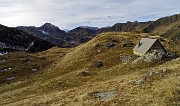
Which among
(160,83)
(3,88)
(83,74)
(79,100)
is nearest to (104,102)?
(79,100)

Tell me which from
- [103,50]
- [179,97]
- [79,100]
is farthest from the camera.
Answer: [103,50]

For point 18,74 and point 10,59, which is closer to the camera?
point 18,74

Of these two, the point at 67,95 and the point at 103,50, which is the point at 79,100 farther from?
the point at 103,50

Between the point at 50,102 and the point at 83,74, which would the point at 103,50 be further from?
the point at 50,102

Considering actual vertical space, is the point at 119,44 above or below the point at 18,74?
above

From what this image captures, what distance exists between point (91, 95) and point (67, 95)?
615 centimetres

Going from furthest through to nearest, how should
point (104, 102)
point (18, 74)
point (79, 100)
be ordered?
1. point (18, 74)
2. point (79, 100)
3. point (104, 102)

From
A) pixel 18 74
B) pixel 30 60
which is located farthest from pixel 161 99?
pixel 30 60

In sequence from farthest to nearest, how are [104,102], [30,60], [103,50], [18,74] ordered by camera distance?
[30,60], [103,50], [18,74], [104,102]

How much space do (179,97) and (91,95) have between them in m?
15.0

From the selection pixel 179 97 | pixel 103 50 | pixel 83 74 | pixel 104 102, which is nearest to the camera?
pixel 179 97

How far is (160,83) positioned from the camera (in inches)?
1684

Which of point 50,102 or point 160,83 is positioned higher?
point 160,83

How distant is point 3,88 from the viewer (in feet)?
252
